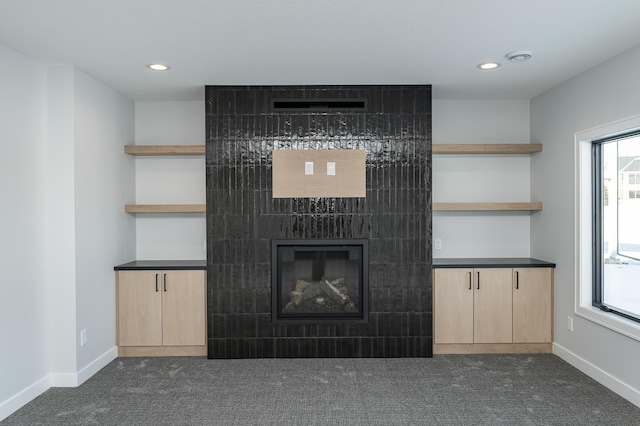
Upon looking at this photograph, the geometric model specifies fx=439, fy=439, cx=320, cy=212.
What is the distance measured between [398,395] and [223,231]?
209 cm

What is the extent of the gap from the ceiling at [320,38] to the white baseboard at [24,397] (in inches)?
96.8

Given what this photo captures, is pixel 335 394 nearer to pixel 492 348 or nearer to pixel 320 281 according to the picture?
pixel 320 281

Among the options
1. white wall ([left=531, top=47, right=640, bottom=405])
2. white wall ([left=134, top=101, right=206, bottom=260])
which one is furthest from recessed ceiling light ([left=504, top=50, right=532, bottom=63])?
white wall ([left=134, top=101, right=206, bottom=260])

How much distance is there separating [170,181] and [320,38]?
8.39 ft

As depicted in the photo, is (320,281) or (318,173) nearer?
(318,173)

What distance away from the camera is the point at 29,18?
260 cm

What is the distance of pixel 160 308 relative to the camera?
4.20 meters

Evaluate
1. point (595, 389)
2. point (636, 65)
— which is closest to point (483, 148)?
point (636, 65)

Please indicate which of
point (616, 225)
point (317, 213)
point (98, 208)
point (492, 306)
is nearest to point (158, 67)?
point (98, 208)

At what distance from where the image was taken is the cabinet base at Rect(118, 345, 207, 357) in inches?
166

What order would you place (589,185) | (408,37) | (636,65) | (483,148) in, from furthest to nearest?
(483,148), (589,185), (636,65), (408,37)

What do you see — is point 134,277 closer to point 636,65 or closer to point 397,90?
point 397,90

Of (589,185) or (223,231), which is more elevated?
(589,185)

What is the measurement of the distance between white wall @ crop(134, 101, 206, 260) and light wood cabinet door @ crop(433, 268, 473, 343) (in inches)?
97.3
